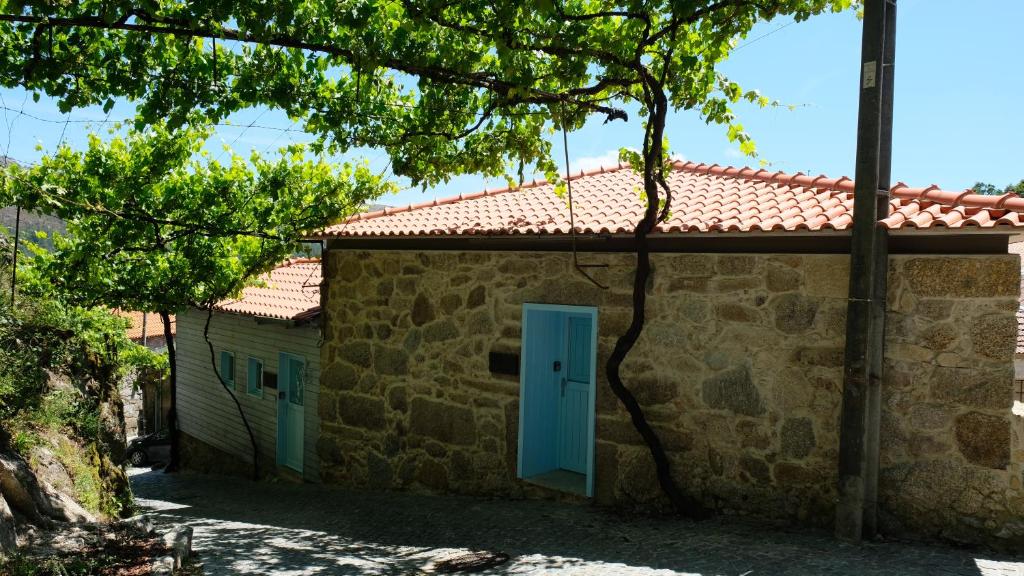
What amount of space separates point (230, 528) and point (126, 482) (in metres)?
1.11

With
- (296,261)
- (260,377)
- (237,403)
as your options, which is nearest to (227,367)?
(237,403)

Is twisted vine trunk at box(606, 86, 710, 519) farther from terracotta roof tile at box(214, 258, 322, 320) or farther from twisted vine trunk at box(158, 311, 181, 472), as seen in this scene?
twisted vine trunk at box(158, 311, 181, 472)

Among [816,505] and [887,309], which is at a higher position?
[887,309]

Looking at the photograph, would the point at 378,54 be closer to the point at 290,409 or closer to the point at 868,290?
the point at 868,290

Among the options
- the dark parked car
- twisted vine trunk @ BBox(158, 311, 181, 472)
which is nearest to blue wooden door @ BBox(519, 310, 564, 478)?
twisted vine trunk @ BBox(158, 311, 181, 472)

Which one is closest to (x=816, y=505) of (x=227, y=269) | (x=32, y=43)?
(x=32, y=43)

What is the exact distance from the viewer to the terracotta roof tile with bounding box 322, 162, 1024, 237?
5.57 metres

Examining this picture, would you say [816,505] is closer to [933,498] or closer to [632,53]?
[933,498]

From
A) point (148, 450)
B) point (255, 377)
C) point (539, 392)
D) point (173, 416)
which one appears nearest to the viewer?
point (539, 392)

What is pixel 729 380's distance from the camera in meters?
6.41

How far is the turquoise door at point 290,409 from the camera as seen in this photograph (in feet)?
38.0

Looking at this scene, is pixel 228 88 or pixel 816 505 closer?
pixel 816 505

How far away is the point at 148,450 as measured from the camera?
65.5 ft

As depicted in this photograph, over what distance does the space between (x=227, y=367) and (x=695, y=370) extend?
9.95 meters
